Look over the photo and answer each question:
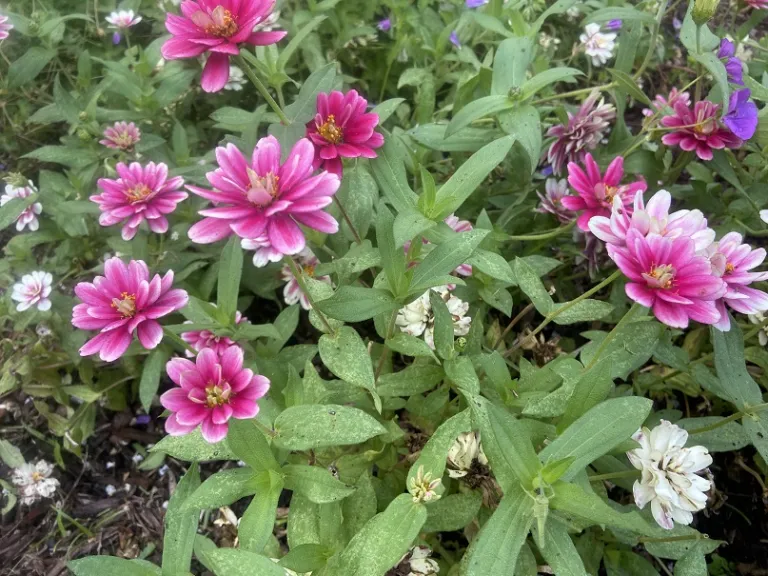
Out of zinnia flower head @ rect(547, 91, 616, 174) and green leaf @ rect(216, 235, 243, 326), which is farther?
zinnia flower head @ rect(547, 91, 616, 174)

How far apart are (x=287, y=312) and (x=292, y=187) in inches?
Answer: 23.0

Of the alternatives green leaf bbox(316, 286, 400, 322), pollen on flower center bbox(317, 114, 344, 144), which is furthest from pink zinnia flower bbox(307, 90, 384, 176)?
green leaf bbox(316, 286, 400, 322)

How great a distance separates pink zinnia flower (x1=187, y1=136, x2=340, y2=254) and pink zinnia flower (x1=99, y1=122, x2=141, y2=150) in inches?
33.8

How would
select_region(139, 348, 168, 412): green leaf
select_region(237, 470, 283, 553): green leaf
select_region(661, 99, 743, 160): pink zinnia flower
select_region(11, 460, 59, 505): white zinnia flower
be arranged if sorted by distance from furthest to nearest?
select_region(11, 460, 59, 505): white zinnia flower → select_region(139, 348, 168, 412): green leaf → select_region(661, 99, 743, 160): pink zinnia flower → select_region(237, 470, 283, 553): green leaf

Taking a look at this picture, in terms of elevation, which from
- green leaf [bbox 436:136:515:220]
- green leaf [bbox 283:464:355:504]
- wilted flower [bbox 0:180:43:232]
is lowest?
wilted flower [bbox 0:180:43:232]

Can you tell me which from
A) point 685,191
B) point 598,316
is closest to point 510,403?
point 598,316

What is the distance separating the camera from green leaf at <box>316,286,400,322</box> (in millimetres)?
1135

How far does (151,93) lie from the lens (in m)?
1.91

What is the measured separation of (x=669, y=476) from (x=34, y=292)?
5.77 feet

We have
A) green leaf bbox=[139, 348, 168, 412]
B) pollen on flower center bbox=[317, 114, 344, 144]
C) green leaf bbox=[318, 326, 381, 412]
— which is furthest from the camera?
green leaf bbox=[139, 348, 168, 412]

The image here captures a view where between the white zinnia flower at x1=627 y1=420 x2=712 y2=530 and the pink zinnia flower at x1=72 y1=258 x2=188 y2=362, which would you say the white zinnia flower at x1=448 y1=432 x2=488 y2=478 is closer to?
Result: the white zinnia flower at x1=627 y1=420 x2=712 y2=530

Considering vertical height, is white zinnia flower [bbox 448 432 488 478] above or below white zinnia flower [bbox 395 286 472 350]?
below

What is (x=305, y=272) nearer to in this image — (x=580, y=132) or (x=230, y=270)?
(x=230, y=270)

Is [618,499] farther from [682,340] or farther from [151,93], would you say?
[151,93]
